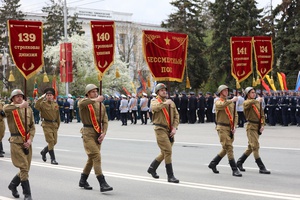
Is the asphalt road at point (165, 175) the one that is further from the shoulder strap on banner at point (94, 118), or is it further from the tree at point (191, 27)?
the tree at point (191, 27)

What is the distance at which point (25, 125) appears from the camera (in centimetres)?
923

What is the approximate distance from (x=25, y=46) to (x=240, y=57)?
605 cm

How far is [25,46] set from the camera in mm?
10953

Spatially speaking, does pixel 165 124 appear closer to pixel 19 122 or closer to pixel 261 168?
pixel 261 168

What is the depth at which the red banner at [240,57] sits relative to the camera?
1425 cm

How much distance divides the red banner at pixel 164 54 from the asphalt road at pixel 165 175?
7.40ft

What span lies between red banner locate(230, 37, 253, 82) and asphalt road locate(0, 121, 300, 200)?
7.64ft

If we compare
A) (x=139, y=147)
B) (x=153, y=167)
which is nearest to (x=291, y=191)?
(x=153, y=167)

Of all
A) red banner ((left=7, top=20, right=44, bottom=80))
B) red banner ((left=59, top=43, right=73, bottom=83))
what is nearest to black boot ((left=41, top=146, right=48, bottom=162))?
red banner ((left=7, top=20, right=44, bottom=80))

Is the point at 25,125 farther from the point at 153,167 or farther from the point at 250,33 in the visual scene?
the point at 250,33

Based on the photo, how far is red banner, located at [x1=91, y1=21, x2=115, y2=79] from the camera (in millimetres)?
11141

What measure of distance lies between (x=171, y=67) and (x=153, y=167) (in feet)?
7.89

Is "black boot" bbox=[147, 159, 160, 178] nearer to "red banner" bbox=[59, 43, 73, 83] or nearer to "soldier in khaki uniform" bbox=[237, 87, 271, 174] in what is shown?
"soldier in khaki uniform" bbox=[237, 87, 271, 174]

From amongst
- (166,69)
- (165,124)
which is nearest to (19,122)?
(165,124)
